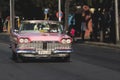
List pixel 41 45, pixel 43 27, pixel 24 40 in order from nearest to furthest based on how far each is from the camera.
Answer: pixel 24 40 < pixel 41 45 < pixel 43 27

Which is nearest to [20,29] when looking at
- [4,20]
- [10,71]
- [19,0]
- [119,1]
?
[10,71]

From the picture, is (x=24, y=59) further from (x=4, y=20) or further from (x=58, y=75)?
(x=4, y=20)

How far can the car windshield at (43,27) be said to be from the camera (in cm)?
2020

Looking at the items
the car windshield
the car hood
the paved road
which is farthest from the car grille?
the car windshield

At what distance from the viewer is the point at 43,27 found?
2039 cm

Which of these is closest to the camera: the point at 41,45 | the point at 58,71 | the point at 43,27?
the point at 58,71

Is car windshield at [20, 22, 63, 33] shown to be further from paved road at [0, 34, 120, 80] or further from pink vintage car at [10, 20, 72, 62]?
paved road at [0, 34, 120, 80]

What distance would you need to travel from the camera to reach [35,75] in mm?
14859

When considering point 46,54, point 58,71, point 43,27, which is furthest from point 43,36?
point 58,71

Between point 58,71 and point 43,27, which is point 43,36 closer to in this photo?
point 43,27

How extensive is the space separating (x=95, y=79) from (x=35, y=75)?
207cm

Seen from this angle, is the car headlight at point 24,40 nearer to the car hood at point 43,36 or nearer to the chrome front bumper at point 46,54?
the car hood at point 43,36

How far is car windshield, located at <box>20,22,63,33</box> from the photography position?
66.3 ft

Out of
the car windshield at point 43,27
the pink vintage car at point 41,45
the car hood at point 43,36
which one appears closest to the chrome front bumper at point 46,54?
the pink vintage car at point 41,45
